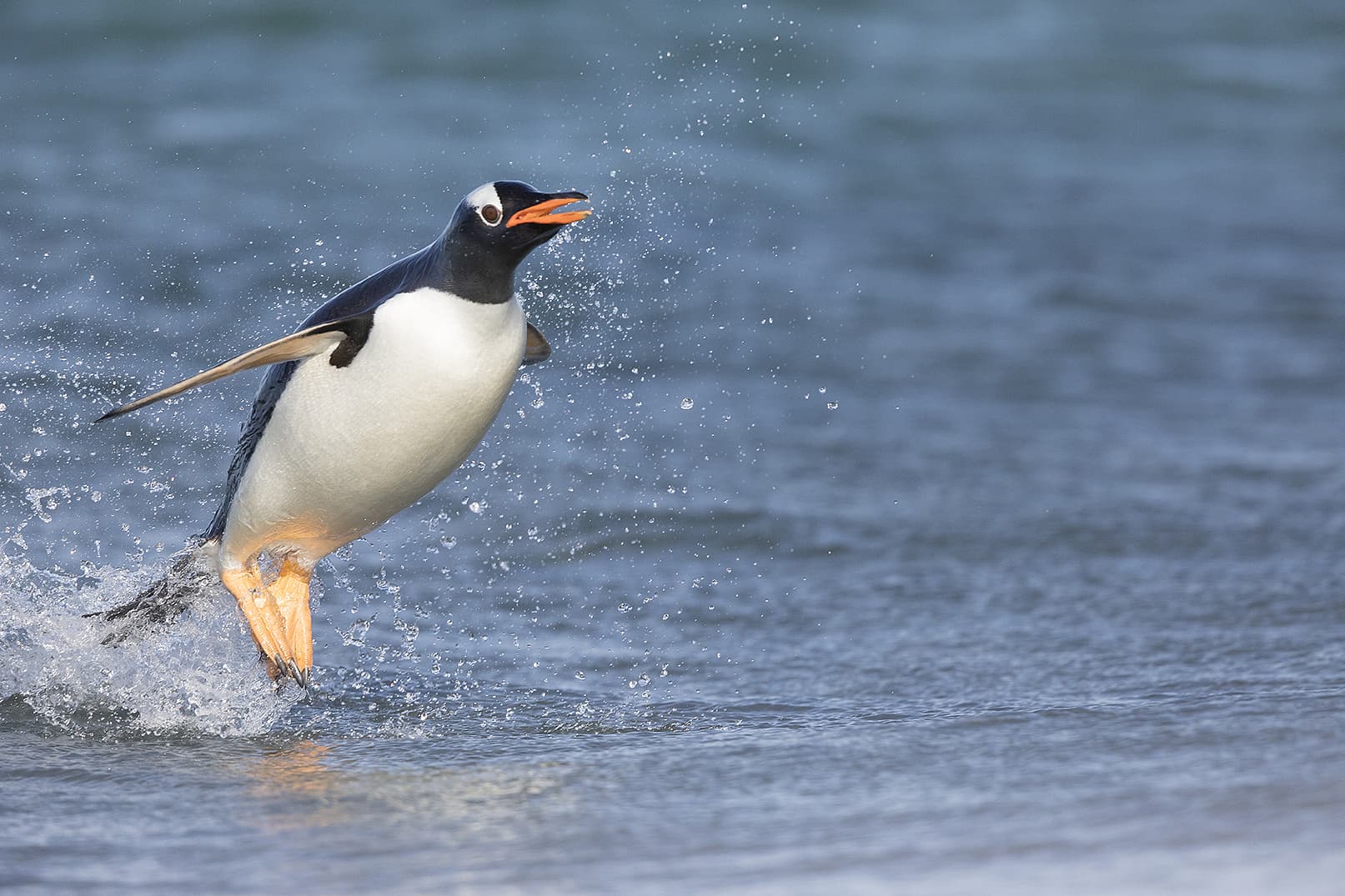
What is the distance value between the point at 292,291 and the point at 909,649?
10.6 feet

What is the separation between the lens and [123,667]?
367 cm

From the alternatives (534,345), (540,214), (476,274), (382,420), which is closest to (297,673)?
(382,420)

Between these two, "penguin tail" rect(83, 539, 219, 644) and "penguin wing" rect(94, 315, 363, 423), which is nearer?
"penguin wing" rect(94, 315, 363, 423)

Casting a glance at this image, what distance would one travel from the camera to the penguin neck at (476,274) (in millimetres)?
3230

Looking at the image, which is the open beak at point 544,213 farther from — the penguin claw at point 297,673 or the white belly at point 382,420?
the penguin claw at point 297,673

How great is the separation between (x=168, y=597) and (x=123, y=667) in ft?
0.61

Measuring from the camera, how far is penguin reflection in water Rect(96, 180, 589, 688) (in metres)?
3.25

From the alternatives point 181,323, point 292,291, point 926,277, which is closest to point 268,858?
point 181,323

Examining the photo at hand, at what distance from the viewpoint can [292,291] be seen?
21.1 ft

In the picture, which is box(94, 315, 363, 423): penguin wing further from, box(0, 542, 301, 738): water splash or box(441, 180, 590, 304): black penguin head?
box(0, 542, 301, 738): water splash

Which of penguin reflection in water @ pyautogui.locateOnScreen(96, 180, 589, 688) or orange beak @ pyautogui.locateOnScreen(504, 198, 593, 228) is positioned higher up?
orange beak @ pyautogui.locateOnScreen(504, 198, 593, 228)

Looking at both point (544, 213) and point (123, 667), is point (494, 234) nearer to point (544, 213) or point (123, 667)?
point (544, 213)

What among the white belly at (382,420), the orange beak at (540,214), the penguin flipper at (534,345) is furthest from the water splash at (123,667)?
the orange beak at (540,214)

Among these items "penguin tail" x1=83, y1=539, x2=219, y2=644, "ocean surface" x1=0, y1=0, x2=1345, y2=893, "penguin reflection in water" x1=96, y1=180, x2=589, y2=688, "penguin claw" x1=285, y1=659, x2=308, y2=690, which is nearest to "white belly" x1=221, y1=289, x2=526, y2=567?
"penguin reflection in water" x1=96, y1=180, x2=589, y2=688
